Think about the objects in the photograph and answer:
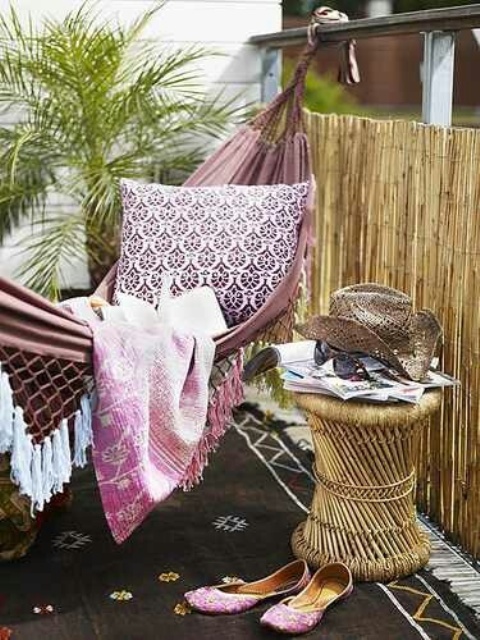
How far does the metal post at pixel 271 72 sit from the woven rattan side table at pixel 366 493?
1.94m

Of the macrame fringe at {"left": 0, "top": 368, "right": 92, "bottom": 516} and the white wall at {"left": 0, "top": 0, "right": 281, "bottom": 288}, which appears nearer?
the macrame fringe at {"left": 0, "top": 368, "right": 92, "bottom": 516}

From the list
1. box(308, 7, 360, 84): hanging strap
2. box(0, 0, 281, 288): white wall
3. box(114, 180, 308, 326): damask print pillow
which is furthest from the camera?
box(0, 0, 281, 288): white wall

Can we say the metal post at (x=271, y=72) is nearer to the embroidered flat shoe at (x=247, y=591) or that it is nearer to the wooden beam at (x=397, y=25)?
the wooden beam at (x=397, y=25)

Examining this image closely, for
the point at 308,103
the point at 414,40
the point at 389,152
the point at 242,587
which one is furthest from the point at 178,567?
the point at 414,40

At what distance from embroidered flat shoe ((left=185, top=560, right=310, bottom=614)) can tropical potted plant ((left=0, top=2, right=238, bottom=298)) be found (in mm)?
1422

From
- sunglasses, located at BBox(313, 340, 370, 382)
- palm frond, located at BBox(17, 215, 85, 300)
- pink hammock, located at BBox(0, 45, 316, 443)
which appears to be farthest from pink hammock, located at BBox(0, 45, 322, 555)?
palm frond, located at BBox(17, 215, 85, 300)

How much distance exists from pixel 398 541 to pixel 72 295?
1962 millimetres

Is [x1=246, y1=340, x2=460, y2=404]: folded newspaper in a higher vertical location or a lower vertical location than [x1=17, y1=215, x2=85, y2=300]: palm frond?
lower

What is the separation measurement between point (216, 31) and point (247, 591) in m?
2.40

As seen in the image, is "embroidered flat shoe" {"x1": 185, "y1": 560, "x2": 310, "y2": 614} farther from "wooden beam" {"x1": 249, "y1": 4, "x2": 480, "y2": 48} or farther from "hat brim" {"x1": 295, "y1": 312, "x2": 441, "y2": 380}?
"wooden beam" {"x1": 249, "y1": 4, "x2": 480, "y2": 48}

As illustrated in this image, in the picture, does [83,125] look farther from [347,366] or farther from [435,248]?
[347,366]

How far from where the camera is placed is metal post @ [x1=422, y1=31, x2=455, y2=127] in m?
2.84

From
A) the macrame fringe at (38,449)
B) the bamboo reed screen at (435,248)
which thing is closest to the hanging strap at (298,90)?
the bamboo reed screen at (435,248)

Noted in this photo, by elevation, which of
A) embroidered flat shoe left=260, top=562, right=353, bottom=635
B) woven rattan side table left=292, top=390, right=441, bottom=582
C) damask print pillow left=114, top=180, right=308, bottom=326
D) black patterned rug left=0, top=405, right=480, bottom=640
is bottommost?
black patterned rug left=0, top=405, right=480, bottom=640
